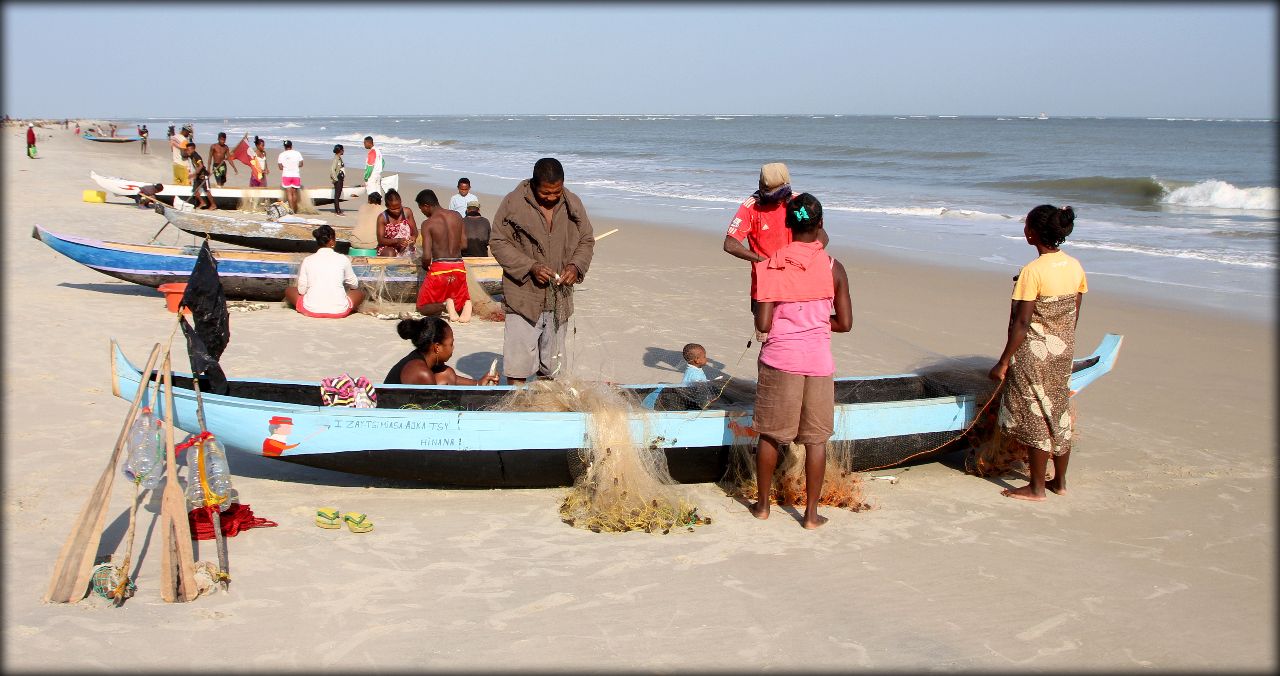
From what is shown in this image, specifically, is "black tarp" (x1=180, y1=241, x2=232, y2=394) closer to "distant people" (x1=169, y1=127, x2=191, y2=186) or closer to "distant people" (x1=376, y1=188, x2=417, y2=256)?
"distant people" (x1=376, y1=188, x2=417, y2=256)

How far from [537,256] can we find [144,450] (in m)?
2.41

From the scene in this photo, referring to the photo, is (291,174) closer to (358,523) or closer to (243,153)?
(243,153)

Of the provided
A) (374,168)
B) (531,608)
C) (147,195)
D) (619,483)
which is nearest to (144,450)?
(531,608)

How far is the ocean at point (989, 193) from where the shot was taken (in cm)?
1470

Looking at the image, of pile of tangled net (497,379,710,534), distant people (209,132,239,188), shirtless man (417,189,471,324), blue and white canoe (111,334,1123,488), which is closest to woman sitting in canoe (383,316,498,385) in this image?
blue and white canoe (111,334,1123,488)

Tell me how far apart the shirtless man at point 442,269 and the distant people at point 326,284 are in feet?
2.41

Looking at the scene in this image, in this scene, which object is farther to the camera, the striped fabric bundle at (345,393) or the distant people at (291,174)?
the distant people at (291,174)

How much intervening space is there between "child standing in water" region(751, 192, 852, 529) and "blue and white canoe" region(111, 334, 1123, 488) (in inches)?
18.8

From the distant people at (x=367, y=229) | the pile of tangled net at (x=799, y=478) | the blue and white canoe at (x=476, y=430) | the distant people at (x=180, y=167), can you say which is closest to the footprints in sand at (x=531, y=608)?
the blue and white canoe at (x=476, y=430)

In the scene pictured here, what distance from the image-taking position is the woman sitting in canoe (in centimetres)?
595

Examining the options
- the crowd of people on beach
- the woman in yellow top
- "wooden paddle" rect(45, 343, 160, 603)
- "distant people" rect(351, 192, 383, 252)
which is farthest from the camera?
"distant people" rect(351, 192, 383, 252)

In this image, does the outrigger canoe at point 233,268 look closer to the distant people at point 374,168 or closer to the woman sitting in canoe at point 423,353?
the woman sitting in canoe at point 423,353

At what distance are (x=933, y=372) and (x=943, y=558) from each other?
1.78m

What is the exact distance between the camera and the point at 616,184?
2891 cm
